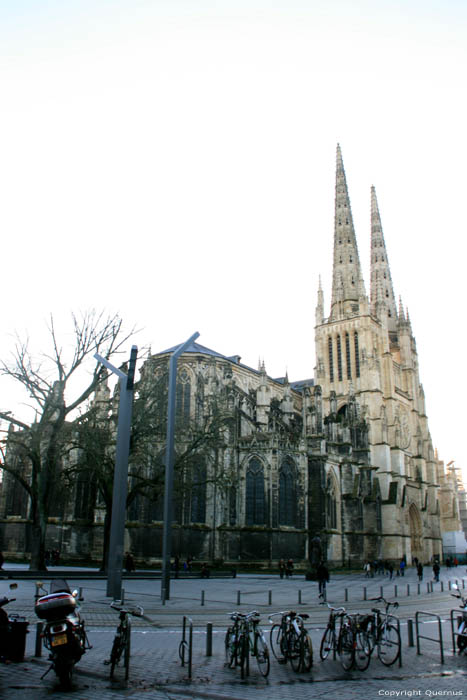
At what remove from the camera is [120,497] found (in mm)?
15883

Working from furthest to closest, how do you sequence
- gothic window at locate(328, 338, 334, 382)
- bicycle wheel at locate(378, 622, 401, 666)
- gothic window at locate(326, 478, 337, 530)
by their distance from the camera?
gothic window at locate(328, 338, 334, 382)
gothic window at locate(326, 478, 337, 530)
bicycle wheel at locate(378, 622, 401, 666)

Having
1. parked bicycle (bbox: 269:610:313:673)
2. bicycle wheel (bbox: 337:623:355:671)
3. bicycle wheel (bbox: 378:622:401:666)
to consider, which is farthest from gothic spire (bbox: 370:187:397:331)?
parked bicycle (bbox: 269:610:313:673)

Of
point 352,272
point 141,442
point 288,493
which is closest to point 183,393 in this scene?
point 288,493

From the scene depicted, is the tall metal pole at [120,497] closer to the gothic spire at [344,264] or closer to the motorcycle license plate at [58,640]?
the motorcycle license plate at [58,640]

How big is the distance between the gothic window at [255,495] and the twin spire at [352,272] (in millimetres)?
33525

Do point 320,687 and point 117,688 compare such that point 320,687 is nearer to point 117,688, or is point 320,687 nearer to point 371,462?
point 117,688

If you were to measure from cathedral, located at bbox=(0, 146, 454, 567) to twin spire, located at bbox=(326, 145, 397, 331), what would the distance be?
20cm

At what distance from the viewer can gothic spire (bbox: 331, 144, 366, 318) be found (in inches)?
2781

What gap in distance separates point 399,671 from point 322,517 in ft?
115

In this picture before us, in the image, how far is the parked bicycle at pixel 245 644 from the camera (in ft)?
26.0

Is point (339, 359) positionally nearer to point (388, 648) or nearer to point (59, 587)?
point (388, 648)

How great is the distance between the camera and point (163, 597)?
52.6 ft

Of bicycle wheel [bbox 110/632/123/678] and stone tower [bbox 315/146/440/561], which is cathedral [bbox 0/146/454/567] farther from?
bicycle wheel [bbox 110/632/123/678]

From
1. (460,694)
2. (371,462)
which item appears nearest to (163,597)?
(460,694)
